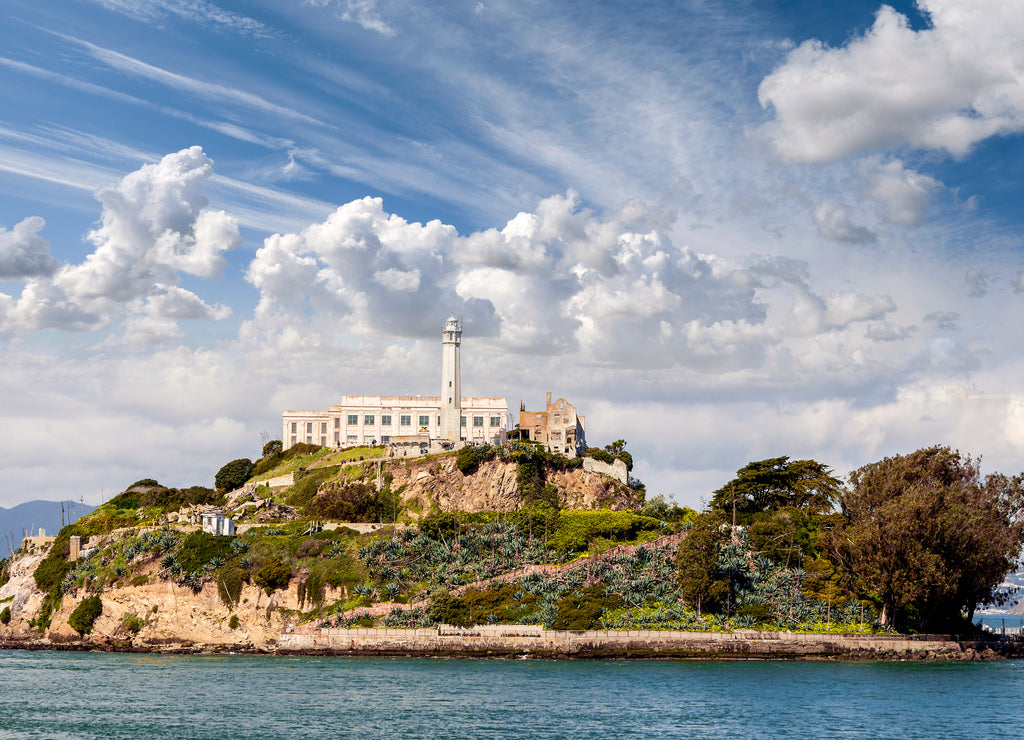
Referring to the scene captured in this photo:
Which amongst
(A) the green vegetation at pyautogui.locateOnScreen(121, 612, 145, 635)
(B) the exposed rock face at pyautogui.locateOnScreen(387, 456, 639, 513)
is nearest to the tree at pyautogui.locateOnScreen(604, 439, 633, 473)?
(B) the exposed rock face at pyautogui.locateOnScreen(387, 456, 639, 513)

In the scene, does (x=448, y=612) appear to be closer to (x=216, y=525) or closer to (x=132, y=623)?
(x=216, y=525)

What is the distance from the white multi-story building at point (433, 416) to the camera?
4338 inches

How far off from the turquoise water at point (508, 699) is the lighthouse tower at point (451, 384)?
41.1m

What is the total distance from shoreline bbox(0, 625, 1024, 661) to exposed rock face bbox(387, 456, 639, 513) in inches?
911

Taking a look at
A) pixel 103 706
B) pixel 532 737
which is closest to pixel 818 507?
pixel 532 737

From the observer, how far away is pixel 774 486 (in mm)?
89000

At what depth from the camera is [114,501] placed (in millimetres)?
109750

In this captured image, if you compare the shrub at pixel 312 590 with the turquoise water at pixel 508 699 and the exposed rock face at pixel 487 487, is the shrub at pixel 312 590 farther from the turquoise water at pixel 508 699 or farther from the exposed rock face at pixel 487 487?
the exposed rock face at pixel 487 487

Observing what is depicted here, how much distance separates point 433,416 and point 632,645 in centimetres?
4731

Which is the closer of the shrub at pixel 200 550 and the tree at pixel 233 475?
the shrub at pixel 200 550

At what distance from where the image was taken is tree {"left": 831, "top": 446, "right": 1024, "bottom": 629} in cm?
6925

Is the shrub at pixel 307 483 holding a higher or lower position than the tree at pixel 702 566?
higher

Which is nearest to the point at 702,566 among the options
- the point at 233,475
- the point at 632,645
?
the point at 632,645

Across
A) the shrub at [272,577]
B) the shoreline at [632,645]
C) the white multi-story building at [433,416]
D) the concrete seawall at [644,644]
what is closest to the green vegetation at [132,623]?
the shrub at [272,577]
